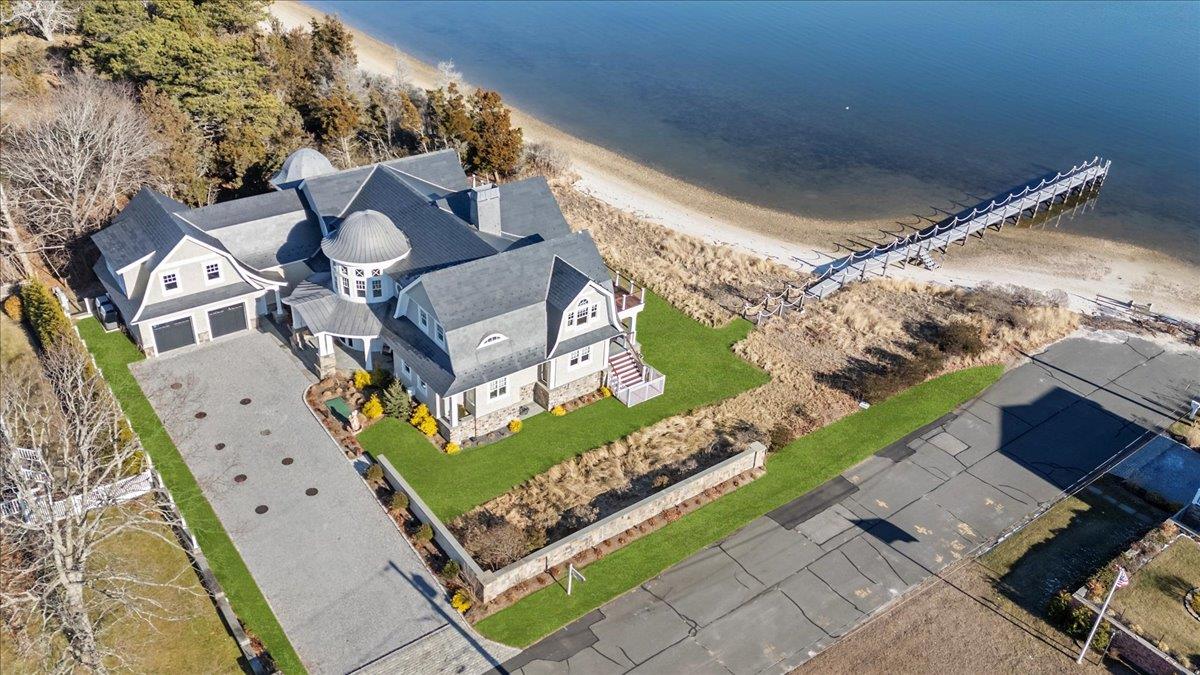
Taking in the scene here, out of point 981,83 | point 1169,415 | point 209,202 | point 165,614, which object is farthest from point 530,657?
point 981,83

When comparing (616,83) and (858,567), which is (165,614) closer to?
(858,567)

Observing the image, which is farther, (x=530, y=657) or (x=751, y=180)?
(x=751, y=180)

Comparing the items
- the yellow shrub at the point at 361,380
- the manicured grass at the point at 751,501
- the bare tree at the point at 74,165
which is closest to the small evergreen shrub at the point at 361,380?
the yellow shrub at the point at 361,380

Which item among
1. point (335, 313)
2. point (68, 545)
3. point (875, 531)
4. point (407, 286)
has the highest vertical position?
point (407, 286)

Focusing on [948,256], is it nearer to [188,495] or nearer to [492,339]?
[492,339]

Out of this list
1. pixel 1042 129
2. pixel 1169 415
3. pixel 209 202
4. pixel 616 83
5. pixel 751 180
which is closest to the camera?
pixel 1169 415

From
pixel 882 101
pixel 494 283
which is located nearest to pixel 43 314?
pixel 494 283
